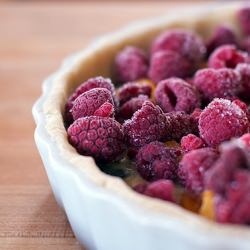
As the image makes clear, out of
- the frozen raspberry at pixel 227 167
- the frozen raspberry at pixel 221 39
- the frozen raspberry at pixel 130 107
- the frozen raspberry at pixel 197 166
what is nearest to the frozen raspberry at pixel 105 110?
the frozen raspberry at pixel 130 107

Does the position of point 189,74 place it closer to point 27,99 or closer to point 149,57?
point 149,57

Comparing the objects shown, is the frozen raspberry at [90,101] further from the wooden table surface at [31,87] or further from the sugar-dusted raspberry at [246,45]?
the sugar-dusted raspberry at [246,45]

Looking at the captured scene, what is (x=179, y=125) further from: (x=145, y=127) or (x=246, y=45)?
(x=246, y=45)

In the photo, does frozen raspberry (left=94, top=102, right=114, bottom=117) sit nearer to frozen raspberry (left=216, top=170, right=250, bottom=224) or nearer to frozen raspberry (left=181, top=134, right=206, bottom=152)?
frozen raspberry (left=181, top=134, right=206, bottom=152)

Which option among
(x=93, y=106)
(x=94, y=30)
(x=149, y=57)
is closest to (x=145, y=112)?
(x=93, y=106)

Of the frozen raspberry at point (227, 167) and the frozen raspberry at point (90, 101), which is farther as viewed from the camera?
the frozen raspberry at point (90, 101)

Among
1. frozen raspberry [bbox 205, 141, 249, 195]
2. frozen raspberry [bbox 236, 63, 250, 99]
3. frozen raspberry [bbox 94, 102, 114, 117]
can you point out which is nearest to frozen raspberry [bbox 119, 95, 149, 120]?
frozen raspberry [bbox 94, 102, 114, 117]

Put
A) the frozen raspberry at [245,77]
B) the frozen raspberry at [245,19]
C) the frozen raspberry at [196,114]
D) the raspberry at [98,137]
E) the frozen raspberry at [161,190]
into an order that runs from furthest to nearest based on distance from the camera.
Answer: the frozen raspberry at [245,19] → the frozen raspberry at [245,77] → the frozen raspberry at [196,114] → the raspberry at [98,137] → the frozen raspberry at [161,190]
